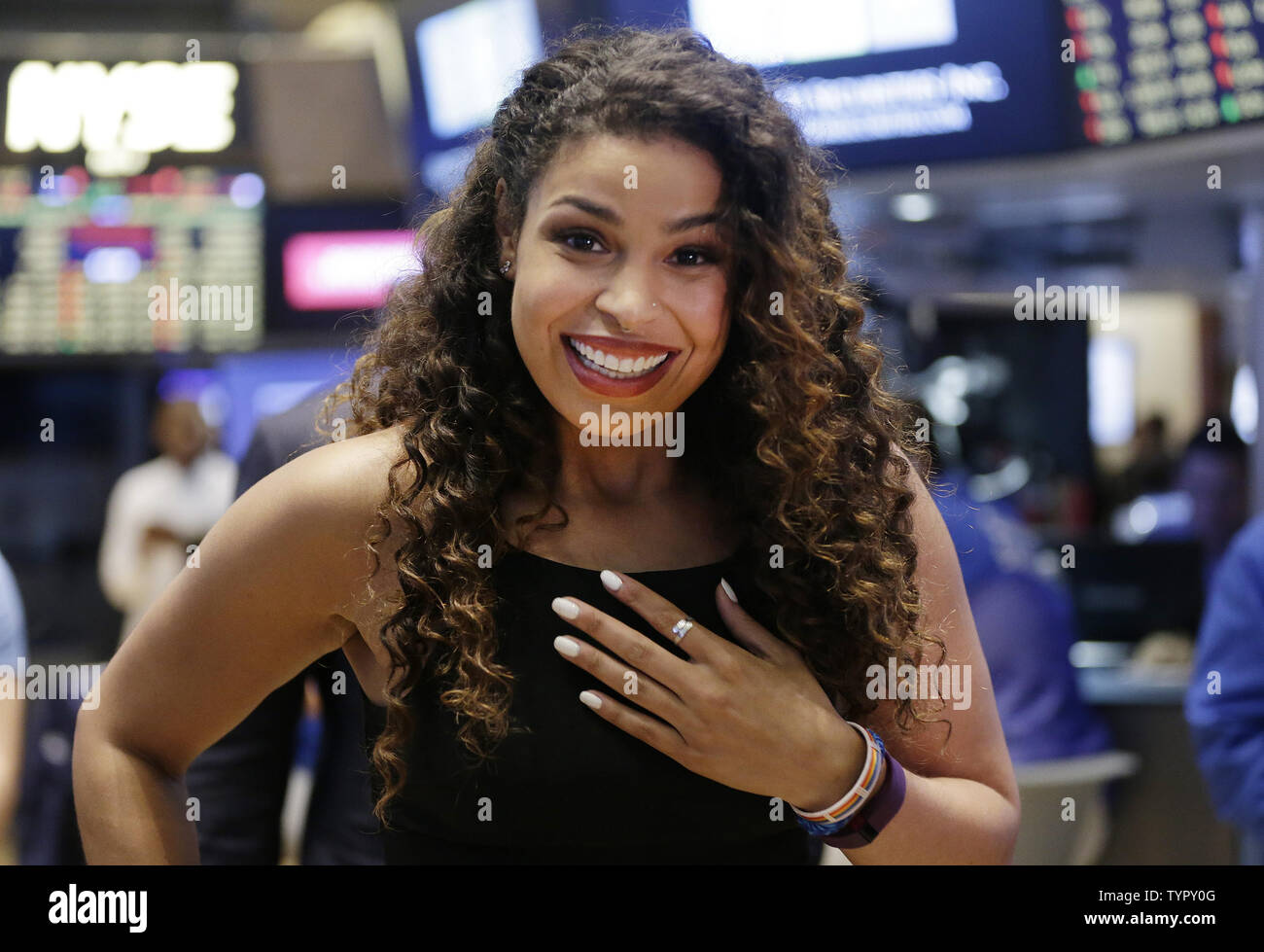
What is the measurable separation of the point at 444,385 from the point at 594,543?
219mm

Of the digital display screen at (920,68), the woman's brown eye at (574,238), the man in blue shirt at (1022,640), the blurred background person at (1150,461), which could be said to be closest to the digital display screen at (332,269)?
the digital display screen at (920,68)

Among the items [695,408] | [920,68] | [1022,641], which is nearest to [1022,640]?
Answer: [1022,641]

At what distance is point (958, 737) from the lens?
4.34 feet

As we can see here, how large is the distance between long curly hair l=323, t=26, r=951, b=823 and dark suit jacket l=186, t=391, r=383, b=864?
0.41m

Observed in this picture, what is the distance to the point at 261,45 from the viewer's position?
3859 mm

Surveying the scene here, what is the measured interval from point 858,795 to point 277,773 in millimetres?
963

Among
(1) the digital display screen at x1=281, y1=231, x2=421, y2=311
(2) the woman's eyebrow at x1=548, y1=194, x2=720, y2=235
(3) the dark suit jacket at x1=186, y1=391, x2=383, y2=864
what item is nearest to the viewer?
(2) the woman's eyebrow at x1=548, y1=194, x2=720, y2=235

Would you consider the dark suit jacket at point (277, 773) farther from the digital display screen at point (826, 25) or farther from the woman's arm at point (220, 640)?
the digital display screen at point (826, 25)

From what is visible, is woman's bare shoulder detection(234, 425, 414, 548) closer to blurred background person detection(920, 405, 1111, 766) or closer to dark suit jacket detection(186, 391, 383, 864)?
dark suit jacket detection(186, 391, 383, 864)

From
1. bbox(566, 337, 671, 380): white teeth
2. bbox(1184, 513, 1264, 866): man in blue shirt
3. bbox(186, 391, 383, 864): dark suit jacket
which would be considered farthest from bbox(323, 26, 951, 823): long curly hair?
bbox(1184, 513, 1264, 866): man in blue shirt

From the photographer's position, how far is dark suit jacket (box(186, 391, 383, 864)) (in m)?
1.69

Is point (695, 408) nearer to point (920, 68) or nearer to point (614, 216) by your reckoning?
point (614, 216)

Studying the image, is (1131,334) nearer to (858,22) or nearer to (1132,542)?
(1132,542)

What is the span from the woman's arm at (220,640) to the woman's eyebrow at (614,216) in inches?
12.3
